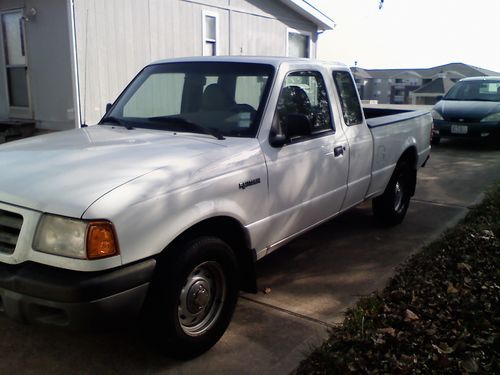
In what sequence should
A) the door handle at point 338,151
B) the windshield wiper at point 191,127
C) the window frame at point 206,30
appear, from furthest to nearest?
1. the window frame at point 206,30
2. the door handle at point 338,151
3. the windshield wiper at point 191,127

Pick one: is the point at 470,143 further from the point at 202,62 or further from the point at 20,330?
the point at 20,330

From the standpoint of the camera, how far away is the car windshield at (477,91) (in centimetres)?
1300

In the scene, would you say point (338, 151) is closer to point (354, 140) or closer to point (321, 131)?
point (321, 131)

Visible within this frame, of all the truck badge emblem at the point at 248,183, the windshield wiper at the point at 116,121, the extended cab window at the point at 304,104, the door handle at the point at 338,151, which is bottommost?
the truck badge emblem at the point at 248,183

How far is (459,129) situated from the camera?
1212 cm

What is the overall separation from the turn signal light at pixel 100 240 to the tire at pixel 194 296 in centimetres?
37

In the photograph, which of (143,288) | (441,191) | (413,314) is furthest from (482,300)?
(441,191)

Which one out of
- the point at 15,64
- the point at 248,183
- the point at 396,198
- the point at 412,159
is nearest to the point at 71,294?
the point at 248,183

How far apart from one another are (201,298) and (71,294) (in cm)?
88

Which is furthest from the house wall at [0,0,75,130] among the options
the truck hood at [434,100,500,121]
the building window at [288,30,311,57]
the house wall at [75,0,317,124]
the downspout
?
the truck hood at [434,100,500,121]

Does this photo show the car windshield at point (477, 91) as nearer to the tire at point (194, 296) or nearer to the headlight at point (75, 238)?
the tire at point (194, 296)

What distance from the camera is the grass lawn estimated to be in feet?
9.67

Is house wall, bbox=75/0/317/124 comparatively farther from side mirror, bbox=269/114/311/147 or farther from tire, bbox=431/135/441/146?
side mirror, bbox=269/114/311/147

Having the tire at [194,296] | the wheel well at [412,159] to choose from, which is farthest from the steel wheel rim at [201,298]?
the wheel well at [412,159]
